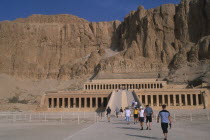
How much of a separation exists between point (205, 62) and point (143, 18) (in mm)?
41061

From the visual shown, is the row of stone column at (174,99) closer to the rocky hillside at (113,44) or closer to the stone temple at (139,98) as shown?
the stone temple at (139,98)

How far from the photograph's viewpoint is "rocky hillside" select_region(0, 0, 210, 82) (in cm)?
A: 10144

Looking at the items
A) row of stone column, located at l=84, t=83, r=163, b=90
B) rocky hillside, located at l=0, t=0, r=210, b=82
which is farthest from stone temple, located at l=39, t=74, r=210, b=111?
rocky hillside, located at l=0, t=0, r=210, b=82

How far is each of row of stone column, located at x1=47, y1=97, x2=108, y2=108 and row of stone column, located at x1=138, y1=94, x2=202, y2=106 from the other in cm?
960

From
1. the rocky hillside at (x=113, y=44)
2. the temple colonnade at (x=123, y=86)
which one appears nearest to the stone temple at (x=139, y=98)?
the temple colonnade at (x=123, y=86)

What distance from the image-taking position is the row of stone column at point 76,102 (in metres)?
58.2

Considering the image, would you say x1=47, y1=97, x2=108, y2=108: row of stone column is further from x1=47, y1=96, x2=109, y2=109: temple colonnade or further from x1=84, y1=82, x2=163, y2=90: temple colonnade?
x1=84, y1=82, x2=163, y2=90: temple colonnade

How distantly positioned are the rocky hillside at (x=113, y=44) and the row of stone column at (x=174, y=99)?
77.2 feet

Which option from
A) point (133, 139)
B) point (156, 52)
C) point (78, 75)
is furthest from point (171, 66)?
point (133, 139)

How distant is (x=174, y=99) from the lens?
56812 mm

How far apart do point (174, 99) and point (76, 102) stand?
77.4ft

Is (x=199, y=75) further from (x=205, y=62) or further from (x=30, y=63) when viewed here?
(x=30, y=63)

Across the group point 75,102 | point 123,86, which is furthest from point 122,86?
point 75,102

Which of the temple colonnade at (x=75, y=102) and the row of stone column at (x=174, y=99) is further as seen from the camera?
the temple colonnade at (x=75, y=102)
